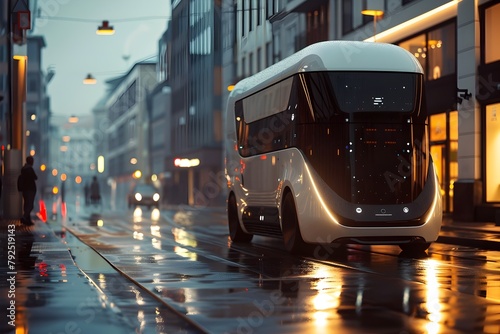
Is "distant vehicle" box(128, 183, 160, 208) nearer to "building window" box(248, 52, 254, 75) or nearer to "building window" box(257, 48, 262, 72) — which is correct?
"building window" box(248, 52, 254, 75)

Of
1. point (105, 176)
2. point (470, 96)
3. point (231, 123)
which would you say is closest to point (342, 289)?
point (231, 123)

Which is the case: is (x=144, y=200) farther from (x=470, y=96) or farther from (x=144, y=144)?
(x=144, y=144)

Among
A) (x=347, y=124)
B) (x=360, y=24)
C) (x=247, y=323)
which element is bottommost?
(x=247, y=323)

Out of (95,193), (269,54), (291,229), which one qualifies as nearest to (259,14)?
(269,54)

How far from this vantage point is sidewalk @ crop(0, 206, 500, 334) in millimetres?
9314

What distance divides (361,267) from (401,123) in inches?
120

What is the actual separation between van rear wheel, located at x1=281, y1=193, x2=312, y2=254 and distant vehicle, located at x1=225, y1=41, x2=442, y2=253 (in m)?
0.02

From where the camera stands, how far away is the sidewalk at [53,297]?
30.6 ft

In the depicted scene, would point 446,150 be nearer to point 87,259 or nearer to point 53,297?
point 87,259

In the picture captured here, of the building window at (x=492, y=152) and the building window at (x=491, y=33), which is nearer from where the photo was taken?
the building window at (x=491, y=33)

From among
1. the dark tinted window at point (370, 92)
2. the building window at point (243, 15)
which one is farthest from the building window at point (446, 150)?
the building window at point (243, 15)

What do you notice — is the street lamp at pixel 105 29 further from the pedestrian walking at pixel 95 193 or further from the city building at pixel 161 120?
the city building at pixel 161 120

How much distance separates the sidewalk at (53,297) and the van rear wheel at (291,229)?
3.82 m

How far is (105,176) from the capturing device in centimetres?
19088
